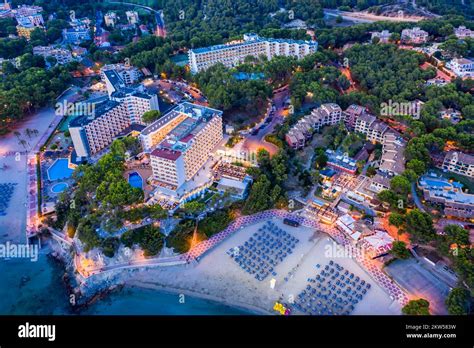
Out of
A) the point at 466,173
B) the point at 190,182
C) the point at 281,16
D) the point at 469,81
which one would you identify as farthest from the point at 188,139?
the point at 281,16

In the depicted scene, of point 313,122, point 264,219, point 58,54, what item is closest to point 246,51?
point 313,122

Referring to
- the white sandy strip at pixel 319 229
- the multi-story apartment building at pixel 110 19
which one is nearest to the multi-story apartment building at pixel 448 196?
the white sandy strip at pixel 319 229

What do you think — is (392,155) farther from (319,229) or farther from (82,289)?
(82,289)

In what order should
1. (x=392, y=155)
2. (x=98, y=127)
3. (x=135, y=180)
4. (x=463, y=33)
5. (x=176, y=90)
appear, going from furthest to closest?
(x=463, y=33) → (x=176, y=90) → (x=98, y=127) → (x=392, y=155) → (x=135, y=180)

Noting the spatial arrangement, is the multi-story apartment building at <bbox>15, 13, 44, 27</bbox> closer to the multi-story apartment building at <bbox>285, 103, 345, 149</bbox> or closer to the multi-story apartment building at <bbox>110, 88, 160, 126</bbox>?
the multi-story apartment building at <bbox>110, 88, 160, 126</bbox>

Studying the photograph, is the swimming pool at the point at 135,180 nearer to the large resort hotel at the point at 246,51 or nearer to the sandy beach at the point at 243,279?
the sandy beach at the point at 243,279

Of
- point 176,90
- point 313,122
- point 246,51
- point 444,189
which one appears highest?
point 246,51
